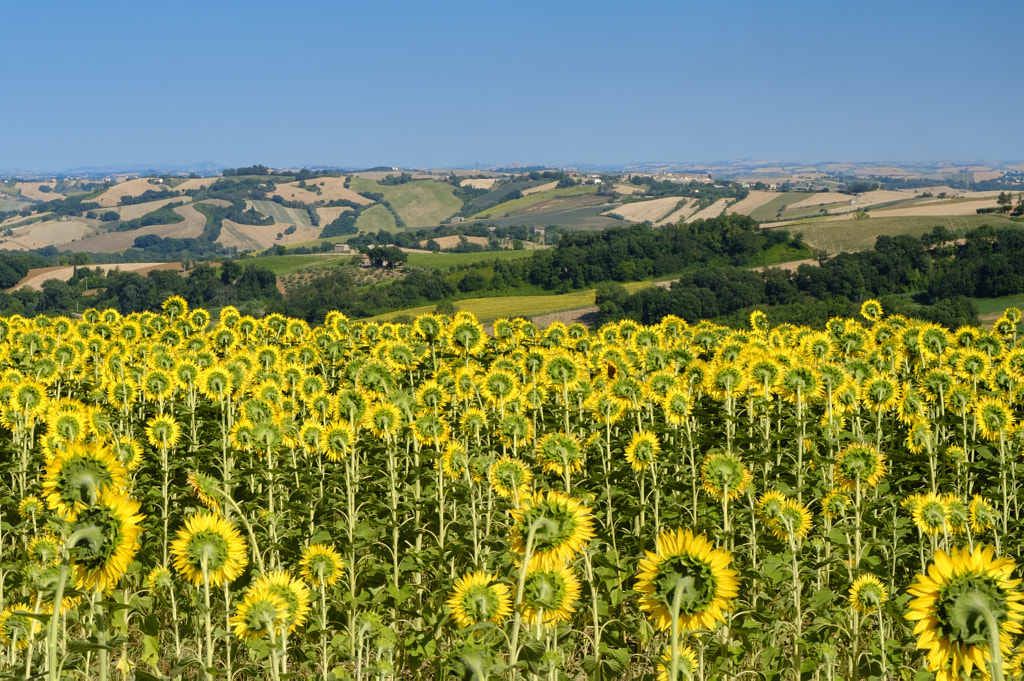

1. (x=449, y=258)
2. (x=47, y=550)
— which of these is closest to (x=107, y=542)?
(x=47, y=550)

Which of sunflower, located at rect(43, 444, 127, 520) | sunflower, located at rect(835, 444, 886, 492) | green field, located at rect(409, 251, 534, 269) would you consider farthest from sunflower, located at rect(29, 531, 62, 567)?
green field, located at rect(409, 251, 534, 269)

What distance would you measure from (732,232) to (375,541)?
141 m

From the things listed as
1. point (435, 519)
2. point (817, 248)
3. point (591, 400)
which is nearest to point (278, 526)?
point (435, 519)

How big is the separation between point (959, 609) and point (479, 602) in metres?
2.31

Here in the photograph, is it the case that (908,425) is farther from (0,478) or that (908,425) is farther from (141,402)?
(0,478)

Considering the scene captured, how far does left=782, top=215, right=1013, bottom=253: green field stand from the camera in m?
132

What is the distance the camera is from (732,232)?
469ft

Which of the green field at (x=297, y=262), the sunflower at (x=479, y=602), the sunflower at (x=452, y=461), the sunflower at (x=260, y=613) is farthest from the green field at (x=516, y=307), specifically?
the sunflower at (x=479, y=602)

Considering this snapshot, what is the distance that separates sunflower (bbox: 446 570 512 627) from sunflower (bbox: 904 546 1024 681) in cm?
200

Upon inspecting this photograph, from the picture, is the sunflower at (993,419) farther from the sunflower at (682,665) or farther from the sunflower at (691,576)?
the sunflower at (691,576)

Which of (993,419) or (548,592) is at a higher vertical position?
(548,592)

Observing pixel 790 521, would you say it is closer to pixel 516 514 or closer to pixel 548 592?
pixel 548 592

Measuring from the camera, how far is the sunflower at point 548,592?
4254 mm

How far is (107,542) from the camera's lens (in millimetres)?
3488
